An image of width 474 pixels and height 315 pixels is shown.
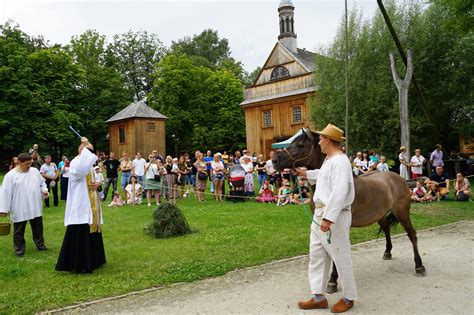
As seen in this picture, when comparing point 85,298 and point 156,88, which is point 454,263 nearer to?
point 85,298

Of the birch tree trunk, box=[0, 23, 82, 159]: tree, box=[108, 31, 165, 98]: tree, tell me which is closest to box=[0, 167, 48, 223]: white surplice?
the birch tree trunk

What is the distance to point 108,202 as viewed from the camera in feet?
53.8

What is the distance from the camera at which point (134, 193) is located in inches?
609

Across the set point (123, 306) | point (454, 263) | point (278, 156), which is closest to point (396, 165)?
point (454, 263)

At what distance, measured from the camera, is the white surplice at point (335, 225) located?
4.44m

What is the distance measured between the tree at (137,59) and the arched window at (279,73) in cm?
2184

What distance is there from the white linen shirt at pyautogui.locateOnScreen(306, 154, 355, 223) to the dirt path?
1255mm

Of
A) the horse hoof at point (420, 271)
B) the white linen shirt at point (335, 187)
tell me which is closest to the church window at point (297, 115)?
the horse hoof at point (420, 271)

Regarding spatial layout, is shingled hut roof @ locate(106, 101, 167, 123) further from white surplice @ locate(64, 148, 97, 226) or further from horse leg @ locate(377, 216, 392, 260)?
horse leg @ locate(377, 216, 392, 260)

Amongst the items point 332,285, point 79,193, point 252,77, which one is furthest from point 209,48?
point 332,285

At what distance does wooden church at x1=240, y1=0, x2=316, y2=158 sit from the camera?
34438 mm

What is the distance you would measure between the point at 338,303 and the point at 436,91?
73.6 ft

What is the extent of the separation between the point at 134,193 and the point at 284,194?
227 inches

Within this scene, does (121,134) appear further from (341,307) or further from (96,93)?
(341,307)
